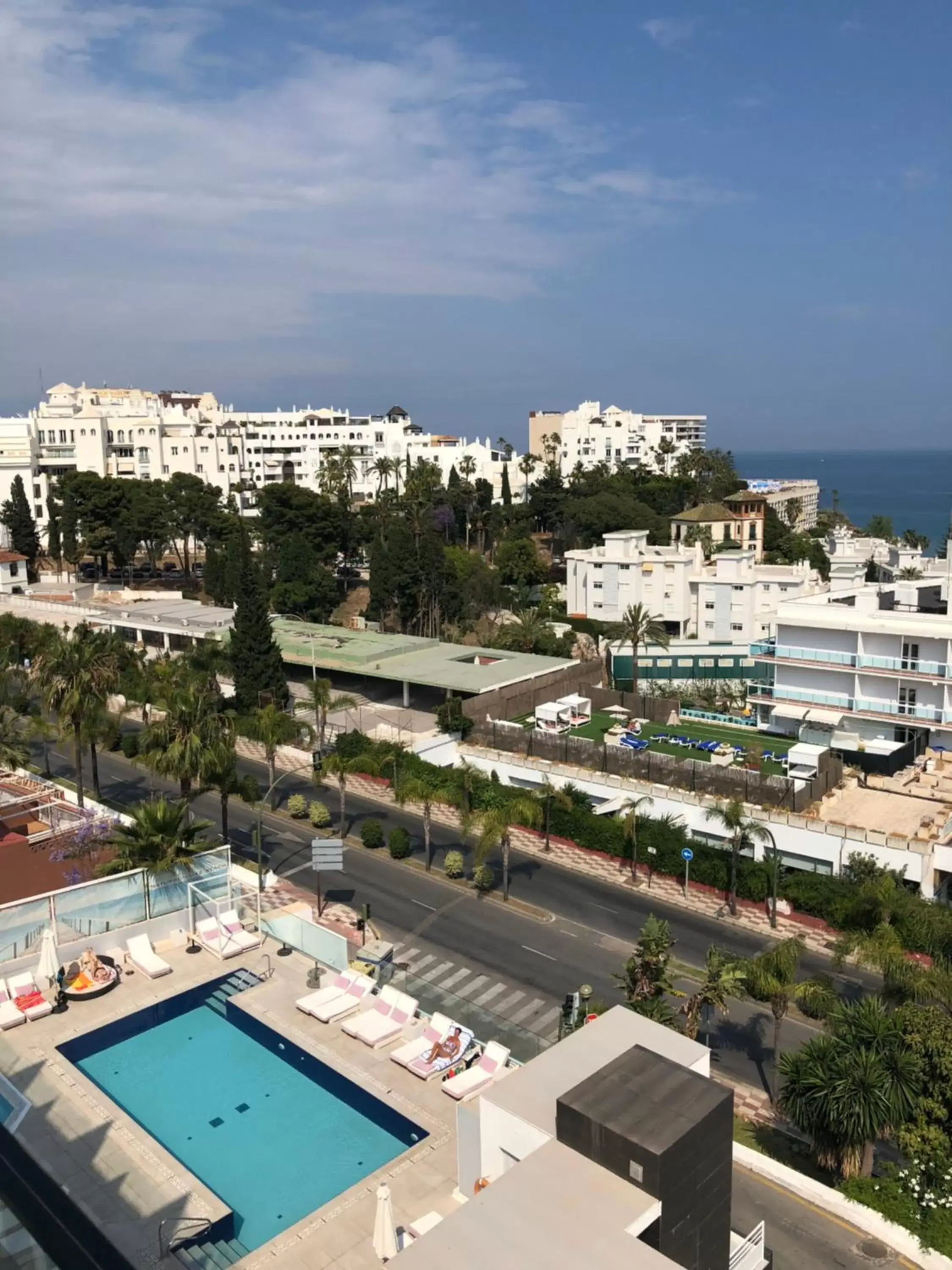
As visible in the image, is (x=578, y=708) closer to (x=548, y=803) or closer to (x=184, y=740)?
(x=548, y=803)

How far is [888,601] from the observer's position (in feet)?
176

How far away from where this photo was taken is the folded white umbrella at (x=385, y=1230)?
671 inches

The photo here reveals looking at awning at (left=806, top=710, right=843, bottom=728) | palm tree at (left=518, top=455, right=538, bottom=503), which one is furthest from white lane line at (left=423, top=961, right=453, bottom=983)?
palm tree at (left=518, top=455, right=538, bottom=503)

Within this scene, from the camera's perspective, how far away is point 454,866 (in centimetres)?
3794

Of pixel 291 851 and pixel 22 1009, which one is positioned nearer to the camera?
pixel 22 1009

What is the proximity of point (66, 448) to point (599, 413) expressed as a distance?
8836 cm

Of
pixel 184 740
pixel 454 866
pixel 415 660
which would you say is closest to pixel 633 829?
pixel 454 866

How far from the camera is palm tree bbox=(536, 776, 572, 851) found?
39844mm

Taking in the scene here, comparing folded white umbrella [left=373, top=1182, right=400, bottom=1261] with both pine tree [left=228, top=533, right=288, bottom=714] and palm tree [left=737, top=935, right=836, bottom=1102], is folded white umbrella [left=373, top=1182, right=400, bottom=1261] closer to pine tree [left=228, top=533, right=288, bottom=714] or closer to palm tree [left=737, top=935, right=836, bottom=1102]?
palm tree [left=737, top=935, right=836, bottom=1102]

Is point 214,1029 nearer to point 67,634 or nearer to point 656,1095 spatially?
point 656,1095

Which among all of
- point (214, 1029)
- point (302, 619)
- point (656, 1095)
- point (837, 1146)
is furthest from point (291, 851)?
Answer: point (302, 619)

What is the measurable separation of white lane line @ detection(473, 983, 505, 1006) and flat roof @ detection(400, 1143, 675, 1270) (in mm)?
14778

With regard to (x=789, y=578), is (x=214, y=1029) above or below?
below

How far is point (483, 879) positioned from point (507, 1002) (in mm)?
7832
